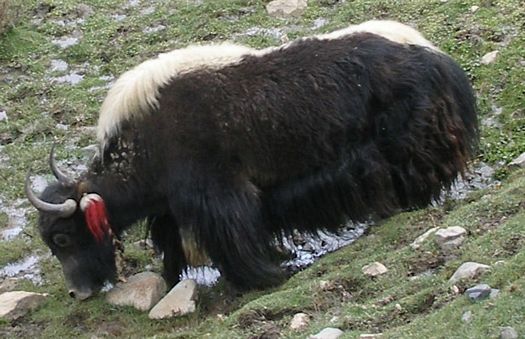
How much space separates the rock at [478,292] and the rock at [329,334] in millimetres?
580

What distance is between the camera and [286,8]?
9727 millimetres

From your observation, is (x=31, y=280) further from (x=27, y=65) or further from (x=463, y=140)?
(x=27, y=65)

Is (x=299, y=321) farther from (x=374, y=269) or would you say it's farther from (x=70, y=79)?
(x=70, y=79)

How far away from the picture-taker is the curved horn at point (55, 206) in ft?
19.9

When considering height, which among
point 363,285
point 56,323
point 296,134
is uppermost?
point 296,134

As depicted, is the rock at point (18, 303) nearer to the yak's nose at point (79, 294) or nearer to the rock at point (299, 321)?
the yak's nose at point (79, 294)

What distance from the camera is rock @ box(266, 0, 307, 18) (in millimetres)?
9672

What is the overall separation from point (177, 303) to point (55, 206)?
0.93 m

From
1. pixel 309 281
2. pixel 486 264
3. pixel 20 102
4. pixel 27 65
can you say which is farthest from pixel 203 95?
pixel 27 65

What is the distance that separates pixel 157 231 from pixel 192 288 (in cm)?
66

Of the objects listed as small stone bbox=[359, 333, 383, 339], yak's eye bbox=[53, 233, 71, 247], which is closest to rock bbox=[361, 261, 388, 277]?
small stone bbox=[359, 333, 383, 339]

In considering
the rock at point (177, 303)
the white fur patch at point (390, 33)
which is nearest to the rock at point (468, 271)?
the rock at point (177, 303)

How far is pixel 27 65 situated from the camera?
31.8ft

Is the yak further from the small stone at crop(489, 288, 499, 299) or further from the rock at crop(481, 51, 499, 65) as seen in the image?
the small stone at crop(489, 288, 499, 299)
